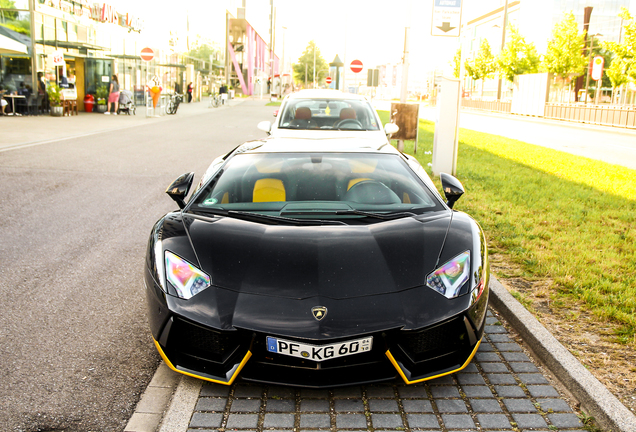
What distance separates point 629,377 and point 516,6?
80418 mm

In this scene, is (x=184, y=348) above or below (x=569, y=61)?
below

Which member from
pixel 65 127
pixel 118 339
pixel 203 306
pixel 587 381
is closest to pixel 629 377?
pixel 587 381

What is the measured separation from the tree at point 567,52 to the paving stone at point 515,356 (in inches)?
1757

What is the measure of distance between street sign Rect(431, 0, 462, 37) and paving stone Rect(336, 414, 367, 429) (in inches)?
340

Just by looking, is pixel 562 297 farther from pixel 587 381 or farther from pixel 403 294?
pixel 403 294

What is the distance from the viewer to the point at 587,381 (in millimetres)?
2967

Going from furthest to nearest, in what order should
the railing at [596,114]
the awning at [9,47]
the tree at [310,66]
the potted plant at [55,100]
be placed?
the tree at [310,66] < the railing at [596,114] < the potted plant at [55,100] < the awning at [9,47]

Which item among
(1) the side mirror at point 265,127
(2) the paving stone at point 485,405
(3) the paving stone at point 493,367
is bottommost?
(2) the paving stone at point 485,405

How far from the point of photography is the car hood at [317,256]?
288 cm

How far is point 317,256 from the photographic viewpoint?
3.02 metres

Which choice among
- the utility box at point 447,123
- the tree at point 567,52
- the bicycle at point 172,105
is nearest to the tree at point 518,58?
the tree at point 567,52

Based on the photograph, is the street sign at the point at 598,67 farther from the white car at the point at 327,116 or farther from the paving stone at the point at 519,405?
the paving stone at the point at 519,405

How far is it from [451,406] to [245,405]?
103 centimetres

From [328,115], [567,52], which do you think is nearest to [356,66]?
[328,115]
